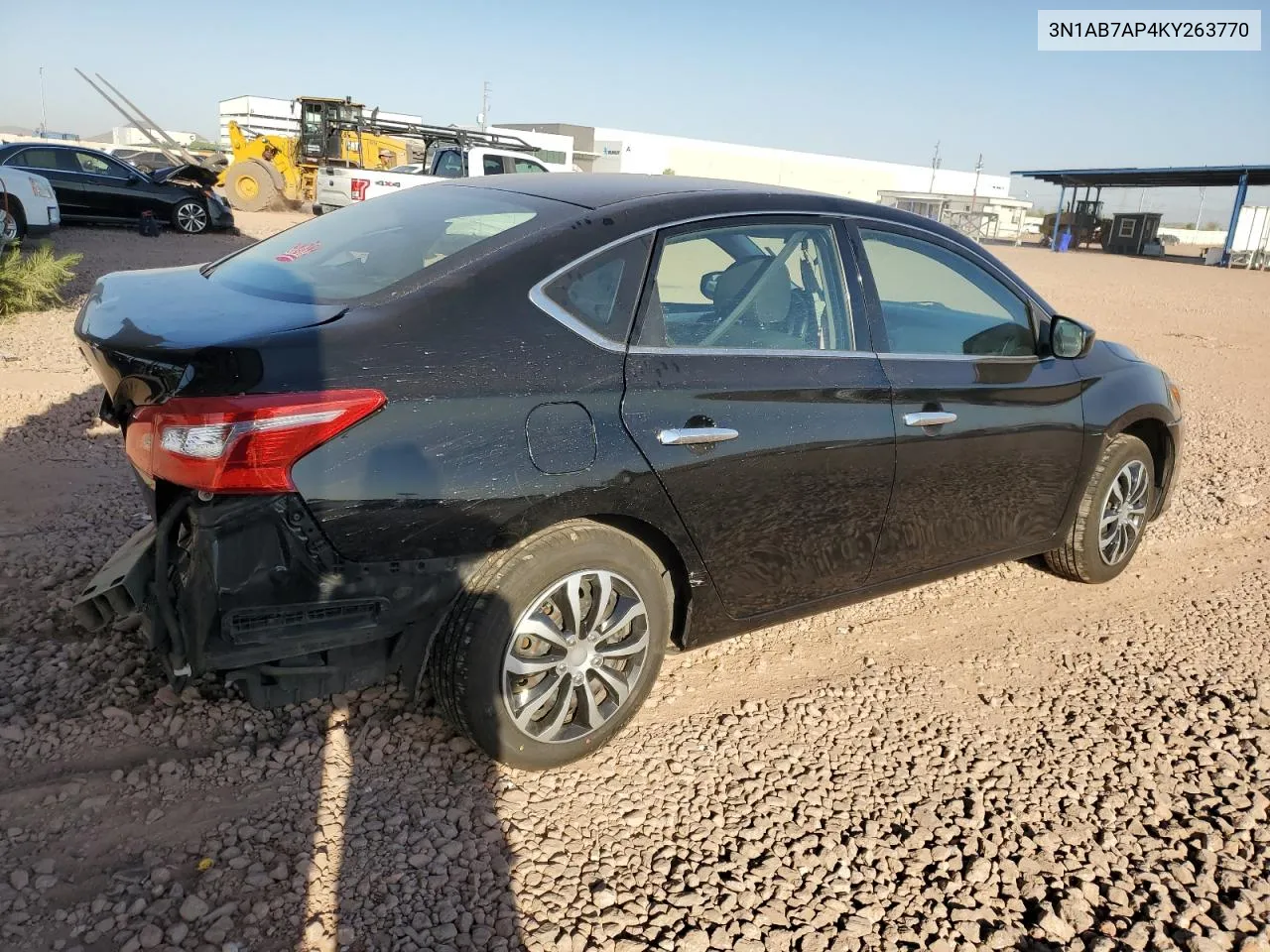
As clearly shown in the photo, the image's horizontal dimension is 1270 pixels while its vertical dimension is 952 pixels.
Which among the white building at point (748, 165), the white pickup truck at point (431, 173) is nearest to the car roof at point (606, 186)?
the white pickup truck at point (431, 173)

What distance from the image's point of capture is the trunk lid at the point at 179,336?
220 centimetres

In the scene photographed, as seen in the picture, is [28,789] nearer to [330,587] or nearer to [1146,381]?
[330,587]

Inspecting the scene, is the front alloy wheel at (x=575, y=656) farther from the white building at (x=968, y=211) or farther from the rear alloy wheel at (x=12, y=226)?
the white building at (x=968, y=211)

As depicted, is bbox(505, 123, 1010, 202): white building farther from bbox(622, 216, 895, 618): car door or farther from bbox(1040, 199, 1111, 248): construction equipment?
bbox(622, 216, 895, 618): car door

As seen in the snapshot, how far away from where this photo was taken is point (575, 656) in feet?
8.84

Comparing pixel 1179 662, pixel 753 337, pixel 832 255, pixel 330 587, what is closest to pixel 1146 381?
pixel 1179 662

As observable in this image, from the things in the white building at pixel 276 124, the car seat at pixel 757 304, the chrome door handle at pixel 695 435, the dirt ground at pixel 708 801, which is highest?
the white building at pixel 276 124

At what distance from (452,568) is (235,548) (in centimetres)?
53

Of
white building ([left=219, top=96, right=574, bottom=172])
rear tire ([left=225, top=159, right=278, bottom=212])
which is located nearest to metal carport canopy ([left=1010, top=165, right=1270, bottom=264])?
white building ([left=219, top=96, right=574, bottom=172])

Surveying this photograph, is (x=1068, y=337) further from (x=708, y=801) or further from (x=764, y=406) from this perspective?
(x=708, y=801)

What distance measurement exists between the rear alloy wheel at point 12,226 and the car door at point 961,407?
9.65 metres

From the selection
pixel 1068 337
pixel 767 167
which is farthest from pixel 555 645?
pixel 767 167

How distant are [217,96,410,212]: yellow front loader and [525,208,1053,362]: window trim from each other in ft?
70.3

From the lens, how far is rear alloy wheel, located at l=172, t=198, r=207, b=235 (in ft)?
55.6
